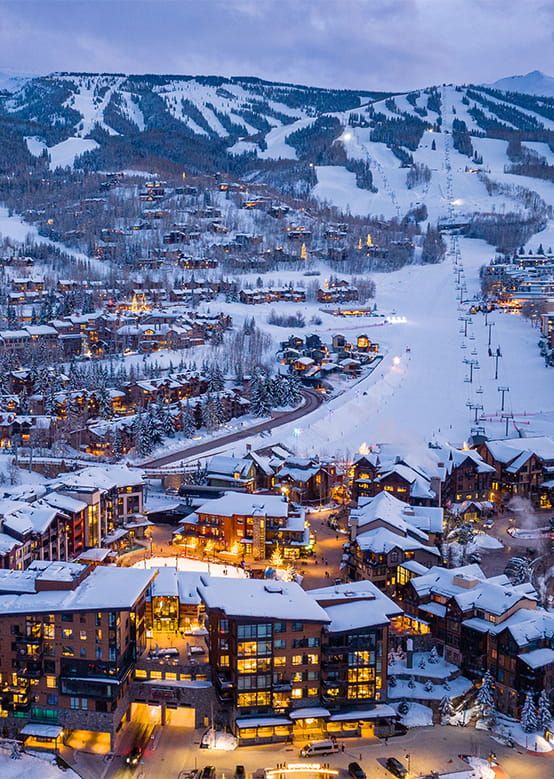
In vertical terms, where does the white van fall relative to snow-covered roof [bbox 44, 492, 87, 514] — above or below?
below

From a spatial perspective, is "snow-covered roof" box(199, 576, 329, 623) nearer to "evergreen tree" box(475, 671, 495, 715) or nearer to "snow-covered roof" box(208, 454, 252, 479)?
"evergreen tree" box(475, 671, 495, 715)

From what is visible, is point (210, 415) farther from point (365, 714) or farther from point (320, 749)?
point (320, 749)

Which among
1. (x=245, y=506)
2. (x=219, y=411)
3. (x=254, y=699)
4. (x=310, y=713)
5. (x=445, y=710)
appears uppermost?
(x=219, y=411)

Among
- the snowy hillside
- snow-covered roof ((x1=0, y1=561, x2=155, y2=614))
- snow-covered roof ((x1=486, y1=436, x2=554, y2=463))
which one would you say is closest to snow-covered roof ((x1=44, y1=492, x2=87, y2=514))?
snow-covered roof ((x1=0, y1=561, x2=155, y2=614))

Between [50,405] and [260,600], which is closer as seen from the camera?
[260,600]

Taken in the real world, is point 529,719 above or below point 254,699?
below

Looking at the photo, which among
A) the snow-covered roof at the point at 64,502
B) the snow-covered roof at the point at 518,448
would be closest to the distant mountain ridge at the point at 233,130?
the snow-covered roof at the point at 518,448

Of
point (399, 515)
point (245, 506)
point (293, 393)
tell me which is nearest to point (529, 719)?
point (399, 515)

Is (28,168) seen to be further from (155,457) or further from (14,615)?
(14,615)
